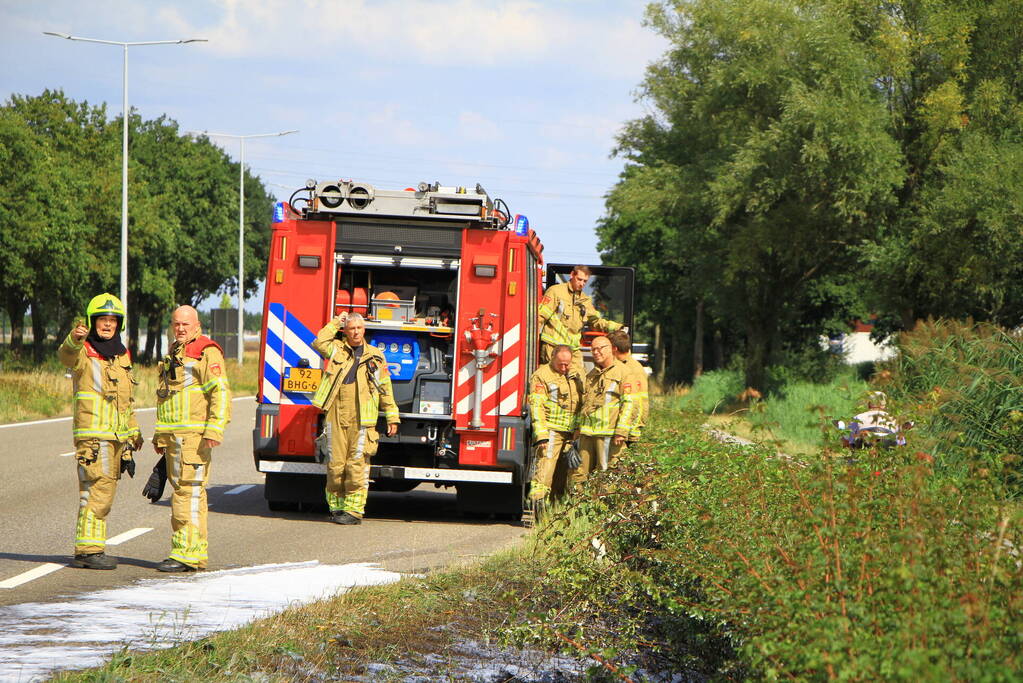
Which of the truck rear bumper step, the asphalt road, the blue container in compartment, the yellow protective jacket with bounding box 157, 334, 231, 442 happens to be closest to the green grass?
the truck rear bumper step

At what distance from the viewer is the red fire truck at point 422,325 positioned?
473 inches

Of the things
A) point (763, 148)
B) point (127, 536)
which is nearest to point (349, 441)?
point (127, 536)

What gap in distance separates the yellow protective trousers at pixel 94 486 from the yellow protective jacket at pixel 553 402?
3.55m

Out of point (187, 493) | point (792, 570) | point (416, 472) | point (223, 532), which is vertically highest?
point (792, 570)

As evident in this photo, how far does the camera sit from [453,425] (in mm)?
12078

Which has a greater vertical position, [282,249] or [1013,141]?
[1013,141]

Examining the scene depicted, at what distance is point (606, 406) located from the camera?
35.3 ft

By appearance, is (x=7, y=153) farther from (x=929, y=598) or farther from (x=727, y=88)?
(x=929, y=598)

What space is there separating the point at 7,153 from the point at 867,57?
24.7 metres

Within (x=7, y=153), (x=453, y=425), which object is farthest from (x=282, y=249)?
(x=7, y=153)

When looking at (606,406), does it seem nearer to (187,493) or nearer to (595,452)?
(595,452)

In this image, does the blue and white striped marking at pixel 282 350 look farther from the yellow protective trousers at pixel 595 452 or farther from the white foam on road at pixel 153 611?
the white foam on road at pixel 153 611

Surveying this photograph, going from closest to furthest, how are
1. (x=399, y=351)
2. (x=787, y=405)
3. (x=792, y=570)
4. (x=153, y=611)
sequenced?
(x=792, y=570)
(x=153, y=611)
(x=399, y=351)
(x=787, y=405)

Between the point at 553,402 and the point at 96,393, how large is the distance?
385 centimetres
